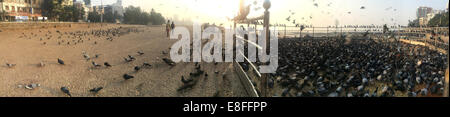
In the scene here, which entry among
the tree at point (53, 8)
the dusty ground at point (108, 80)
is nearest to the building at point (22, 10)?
the tree at point (53, 8)

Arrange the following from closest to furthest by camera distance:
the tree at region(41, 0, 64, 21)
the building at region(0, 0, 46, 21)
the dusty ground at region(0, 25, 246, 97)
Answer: the dusty ground at region(0, 25, 246, 97)
the tree at region(41, 0, 64, 21)
the building at region(0, 0, 46, 21)

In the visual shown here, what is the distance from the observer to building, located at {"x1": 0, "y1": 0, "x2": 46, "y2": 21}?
64688 mm

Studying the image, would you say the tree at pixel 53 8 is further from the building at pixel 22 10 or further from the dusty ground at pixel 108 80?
the dusty ground at pixel 108 80

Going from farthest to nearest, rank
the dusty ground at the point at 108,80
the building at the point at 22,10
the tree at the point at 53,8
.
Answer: the building at the point at 22,10 → the tree at the point at 53,8 → the dusty ground at the point at 108,80

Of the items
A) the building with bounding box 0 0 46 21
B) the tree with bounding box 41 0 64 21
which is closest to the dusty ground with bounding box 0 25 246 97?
the tree with bounding box 41 0 64 21

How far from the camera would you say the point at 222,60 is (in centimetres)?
1327

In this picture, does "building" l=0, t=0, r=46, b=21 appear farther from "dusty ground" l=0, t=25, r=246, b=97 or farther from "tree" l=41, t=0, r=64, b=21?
"dusty ground" l=0, t=25, r=246, b=97

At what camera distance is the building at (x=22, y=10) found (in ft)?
212

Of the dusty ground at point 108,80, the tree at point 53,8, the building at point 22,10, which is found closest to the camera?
the dusty ground at point 108,80

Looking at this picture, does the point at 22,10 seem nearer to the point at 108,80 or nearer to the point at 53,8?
the point at 53,8

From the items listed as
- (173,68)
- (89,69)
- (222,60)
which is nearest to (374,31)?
(222,60)

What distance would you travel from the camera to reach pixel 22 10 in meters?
71.4
